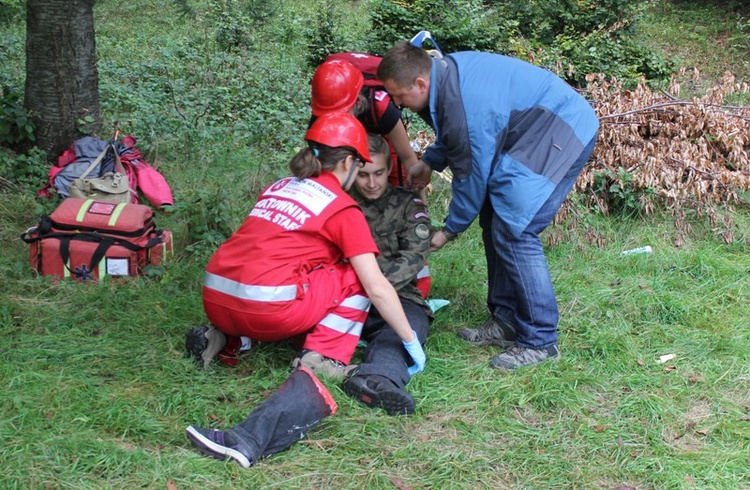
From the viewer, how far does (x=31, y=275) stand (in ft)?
14.6

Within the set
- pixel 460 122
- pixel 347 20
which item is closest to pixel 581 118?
pixel 460 122

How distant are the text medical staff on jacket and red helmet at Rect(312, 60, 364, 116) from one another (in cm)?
31

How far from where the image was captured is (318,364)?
10.9 feet

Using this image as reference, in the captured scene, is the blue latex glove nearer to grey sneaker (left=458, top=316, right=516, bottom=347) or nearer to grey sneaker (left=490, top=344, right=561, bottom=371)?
grey sneaker (left=490, top=344, right=561, bottom=371)

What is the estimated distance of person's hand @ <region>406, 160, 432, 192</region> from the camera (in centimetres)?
396

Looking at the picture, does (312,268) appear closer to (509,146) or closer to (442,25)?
(509,146)

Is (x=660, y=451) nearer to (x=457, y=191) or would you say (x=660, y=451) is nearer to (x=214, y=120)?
(x=457, y=191)

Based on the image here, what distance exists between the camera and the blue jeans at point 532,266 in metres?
3.55

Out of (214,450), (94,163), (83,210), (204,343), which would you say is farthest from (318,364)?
(94,163)

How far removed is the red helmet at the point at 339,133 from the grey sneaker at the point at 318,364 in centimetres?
95

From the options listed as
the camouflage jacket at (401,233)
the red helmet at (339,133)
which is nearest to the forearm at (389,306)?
the camouflage jacket at (401,233)

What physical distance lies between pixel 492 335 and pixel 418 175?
96 cm

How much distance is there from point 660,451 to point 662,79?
7.69m

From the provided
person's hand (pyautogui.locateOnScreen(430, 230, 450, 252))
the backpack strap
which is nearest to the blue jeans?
person's hand (pyautogui.locateOnScreen(430, 230, 450, 252))
